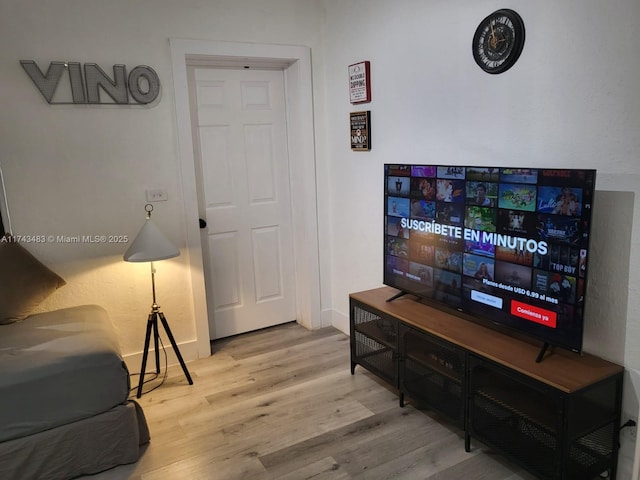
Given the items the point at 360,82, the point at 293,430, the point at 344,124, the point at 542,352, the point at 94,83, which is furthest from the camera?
the point at 344,124

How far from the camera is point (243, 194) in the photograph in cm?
382

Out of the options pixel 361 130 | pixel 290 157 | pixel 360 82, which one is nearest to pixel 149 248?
pixel 290 157

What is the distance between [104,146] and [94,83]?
1.25 ft

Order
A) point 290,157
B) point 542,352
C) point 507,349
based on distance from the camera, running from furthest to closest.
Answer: point 290,157, point 507,349, point 542,352

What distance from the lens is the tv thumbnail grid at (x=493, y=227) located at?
1.98m

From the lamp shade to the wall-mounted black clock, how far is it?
203 cm

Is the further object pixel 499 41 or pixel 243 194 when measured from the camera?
pixel 243 194

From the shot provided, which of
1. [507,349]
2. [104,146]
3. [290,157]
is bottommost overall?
[507,349]

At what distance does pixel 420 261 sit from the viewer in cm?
275

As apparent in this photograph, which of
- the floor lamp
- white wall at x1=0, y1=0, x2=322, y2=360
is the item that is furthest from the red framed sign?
the floor lamp

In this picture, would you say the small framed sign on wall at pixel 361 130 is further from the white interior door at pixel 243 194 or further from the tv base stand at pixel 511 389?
the tv base stand at pixel 511 389

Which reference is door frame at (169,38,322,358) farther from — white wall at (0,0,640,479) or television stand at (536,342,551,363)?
television stand at (536,342,551,363)

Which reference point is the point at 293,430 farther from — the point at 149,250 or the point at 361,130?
the point at 361,130

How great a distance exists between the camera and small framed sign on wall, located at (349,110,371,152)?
336cm
